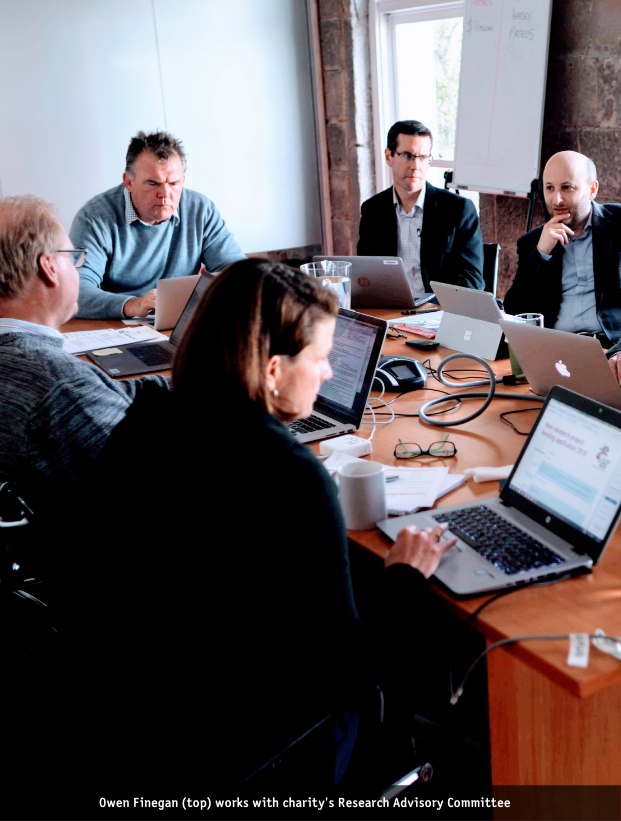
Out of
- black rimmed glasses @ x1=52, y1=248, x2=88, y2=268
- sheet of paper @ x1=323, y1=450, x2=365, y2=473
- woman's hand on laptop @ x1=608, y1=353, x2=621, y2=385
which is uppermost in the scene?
black rimmed glasses @ x1=52, y1=248, x2=88, y2=268

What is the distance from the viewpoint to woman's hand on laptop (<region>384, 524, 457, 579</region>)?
4.12ft

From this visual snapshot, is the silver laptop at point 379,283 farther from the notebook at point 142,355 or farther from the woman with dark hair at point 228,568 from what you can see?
the woman with dark hair at point 228,568

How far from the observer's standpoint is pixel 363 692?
108 cm

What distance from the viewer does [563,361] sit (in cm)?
180

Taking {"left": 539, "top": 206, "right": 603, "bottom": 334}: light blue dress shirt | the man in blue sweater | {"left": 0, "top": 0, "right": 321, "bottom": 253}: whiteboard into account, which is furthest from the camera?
{"left": 0, "top": 0, "right": 321, "bottom": 253}: whiteboard

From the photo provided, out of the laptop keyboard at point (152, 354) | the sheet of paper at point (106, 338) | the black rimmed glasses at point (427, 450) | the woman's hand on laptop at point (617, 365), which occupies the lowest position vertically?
the laptop keyboard at point (152, 354)

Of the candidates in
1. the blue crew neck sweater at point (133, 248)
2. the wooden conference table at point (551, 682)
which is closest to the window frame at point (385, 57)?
the blue crew neck sweater at point (133, 248)

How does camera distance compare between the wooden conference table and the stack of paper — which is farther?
the stack of paper

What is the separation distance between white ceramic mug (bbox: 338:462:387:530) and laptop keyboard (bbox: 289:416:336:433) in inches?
17.8

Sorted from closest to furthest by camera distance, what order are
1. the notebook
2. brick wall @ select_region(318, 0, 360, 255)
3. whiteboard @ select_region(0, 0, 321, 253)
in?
the notebook < whiteboard @ select_region(0, 0, 321, 253) < brick wall @ select_region(318, 0, 360, 255)

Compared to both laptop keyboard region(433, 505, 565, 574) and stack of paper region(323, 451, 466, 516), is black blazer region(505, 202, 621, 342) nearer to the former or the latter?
stack of paper region(323, 451, 466, 516)

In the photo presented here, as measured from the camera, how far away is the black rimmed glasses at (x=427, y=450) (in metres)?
1.76

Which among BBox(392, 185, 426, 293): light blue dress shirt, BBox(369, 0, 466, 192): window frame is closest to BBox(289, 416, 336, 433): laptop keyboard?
BBox(392, 185, 426, 293): light blue dress shirt

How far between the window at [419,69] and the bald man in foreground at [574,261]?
4.29 ft
